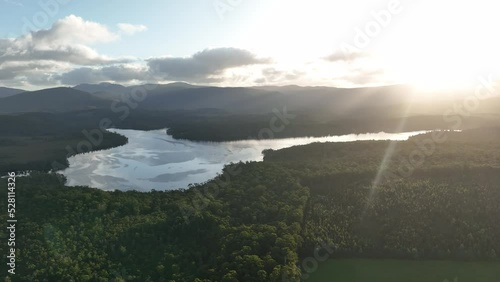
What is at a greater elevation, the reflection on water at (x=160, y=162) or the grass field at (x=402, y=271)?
the reflection on water at (x=160, y=162)

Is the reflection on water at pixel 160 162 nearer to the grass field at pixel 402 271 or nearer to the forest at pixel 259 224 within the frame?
the forest at pixel 259 224

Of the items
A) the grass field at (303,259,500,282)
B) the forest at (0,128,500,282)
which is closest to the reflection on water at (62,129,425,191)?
the forest at (0,128,500,282)

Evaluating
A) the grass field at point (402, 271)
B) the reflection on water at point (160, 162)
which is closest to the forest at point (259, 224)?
the grass field at point (402, 271)

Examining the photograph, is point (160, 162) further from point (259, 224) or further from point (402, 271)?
point (402, 271)

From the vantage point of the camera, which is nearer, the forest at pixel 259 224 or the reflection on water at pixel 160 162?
the forest at pixel 259 224

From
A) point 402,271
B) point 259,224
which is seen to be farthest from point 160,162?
point 402,271

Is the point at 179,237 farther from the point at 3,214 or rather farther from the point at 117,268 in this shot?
the point at 3,214
